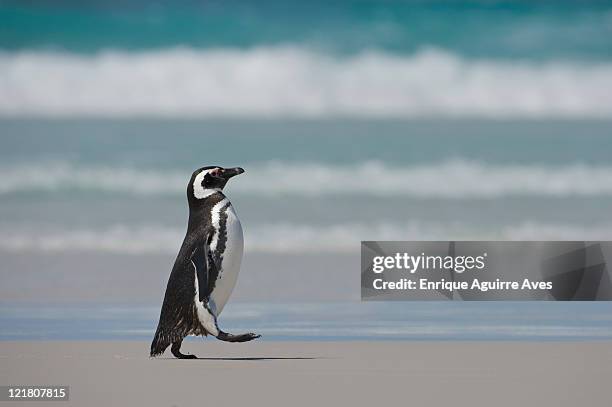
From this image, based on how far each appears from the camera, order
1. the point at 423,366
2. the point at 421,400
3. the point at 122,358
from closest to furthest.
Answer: the point at 421,400 < the point at 423,366 < the point at 122,358

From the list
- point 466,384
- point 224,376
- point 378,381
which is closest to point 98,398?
point 224,376

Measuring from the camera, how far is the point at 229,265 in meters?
11.7

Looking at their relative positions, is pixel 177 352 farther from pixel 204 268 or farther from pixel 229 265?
pixel 229 265

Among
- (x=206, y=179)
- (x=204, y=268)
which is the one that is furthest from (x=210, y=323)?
(x=206, y=179)

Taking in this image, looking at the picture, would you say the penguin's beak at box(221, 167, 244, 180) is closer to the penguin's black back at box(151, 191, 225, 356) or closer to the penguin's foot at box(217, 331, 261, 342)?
the penguin's black back at box(151, 191, 225, 356)

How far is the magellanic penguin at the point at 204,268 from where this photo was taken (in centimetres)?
1146

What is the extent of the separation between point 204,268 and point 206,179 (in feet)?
3.50

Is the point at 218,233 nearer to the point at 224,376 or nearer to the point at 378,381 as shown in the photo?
the point at 224,376

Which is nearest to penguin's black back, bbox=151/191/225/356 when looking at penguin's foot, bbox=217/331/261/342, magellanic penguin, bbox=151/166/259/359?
magellanic penguin, bbox=151/166/259/359

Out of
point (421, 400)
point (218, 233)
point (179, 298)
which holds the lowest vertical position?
point (421, 400)

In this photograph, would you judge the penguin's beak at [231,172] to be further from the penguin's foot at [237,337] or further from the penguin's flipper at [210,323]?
the penguin's foot at [237,337]

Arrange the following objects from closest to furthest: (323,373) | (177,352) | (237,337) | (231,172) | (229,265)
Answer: (323,373), (237,337), (177,352), (229,265), (231,172)

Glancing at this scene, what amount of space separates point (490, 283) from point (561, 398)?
5.67 meters

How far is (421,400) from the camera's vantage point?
816cm
